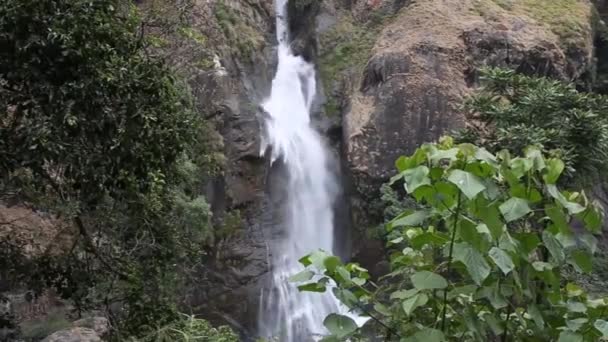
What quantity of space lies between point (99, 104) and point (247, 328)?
12.2 m

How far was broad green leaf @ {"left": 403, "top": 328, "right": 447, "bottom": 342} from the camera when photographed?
192cm

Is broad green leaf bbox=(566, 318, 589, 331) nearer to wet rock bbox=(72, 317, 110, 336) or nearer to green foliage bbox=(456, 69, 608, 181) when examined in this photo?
wet rock bbox=(72, 317, 110, 336)

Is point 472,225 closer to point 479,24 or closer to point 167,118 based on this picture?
point 167,118

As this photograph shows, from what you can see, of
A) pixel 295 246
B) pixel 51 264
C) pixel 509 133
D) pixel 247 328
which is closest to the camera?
pixel 51 264

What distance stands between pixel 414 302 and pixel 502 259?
322 millimetres

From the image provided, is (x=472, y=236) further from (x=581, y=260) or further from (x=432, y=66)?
(x=432, y=66)

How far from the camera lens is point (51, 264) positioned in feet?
21.0

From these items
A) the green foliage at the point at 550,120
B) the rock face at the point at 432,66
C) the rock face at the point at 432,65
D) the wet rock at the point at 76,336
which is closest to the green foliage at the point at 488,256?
the wet rock at the point at 76,336

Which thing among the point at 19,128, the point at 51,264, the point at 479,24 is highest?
the point at 479,24

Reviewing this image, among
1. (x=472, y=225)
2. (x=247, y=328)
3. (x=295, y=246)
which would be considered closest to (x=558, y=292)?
(x=472, y=225)

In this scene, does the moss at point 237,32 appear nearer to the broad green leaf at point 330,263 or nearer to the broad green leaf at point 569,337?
the broad green leaf at point 330,263

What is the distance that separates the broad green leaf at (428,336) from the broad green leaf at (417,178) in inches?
18.0

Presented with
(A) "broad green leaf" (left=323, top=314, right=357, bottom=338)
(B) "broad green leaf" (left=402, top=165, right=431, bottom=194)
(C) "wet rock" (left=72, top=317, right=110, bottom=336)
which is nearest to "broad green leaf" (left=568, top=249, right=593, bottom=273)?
(B) "broad green leaf" (left=402, top=165, right=431, bottom=194)

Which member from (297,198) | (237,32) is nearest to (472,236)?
(297,198)
